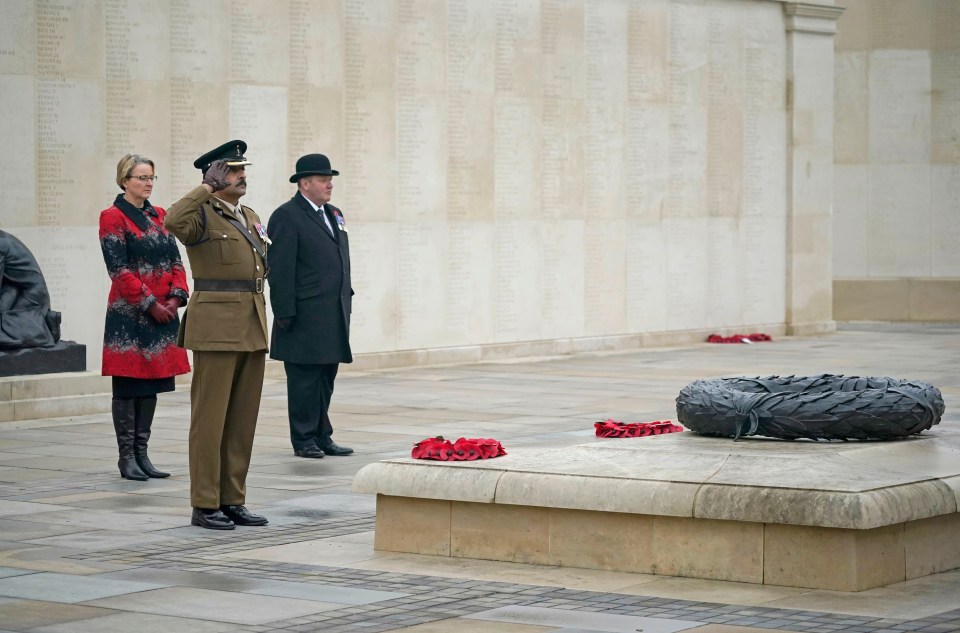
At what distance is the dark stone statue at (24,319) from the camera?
1259cm

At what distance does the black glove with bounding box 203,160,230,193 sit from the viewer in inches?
330

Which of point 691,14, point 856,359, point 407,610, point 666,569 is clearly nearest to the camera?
point 407,610

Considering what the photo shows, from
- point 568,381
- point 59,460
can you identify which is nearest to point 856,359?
point 568,381

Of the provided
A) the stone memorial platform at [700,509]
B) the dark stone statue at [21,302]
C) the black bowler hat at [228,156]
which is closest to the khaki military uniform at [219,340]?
the black bowler hat at [228,156]

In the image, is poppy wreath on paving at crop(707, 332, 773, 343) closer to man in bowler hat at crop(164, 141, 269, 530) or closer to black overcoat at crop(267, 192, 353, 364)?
black overcoat at crop(267, 192, 353, 364)

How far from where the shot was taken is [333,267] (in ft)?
36.4

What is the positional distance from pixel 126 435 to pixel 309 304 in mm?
Answer: 1674

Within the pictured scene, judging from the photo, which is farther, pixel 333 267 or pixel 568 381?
pixel 568 381

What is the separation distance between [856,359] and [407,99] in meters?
5.67

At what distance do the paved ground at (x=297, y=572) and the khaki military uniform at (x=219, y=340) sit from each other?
0.31m

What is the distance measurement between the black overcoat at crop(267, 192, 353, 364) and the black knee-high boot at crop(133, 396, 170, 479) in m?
1.14

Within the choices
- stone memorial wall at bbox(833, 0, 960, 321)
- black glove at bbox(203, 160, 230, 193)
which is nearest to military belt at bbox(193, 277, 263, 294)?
black glove at bbox(203, 160, 230, 193)

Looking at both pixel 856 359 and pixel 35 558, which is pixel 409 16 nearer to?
pixel 856 359

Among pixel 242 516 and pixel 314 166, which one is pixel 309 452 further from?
pixel 242 516
